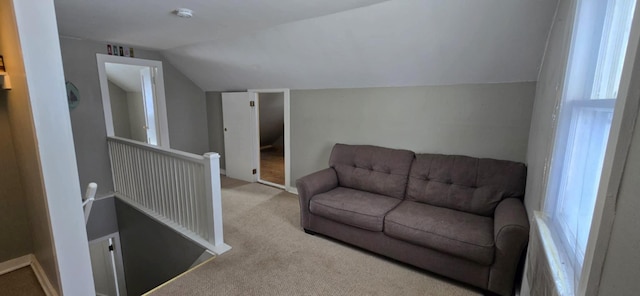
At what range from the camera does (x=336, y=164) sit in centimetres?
307

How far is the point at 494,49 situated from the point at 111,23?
10.9 ft

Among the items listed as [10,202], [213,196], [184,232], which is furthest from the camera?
[184,232]

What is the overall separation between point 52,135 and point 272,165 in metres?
4.18

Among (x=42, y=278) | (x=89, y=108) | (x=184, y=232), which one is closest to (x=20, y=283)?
(x=42, y=278)

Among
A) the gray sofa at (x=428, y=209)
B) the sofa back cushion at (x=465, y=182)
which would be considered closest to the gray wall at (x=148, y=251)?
the gray sofa at (x=428, y=209)

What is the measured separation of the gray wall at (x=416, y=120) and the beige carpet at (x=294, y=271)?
121cm

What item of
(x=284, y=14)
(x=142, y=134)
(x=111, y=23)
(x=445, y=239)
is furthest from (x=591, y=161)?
(x=142, y=134)

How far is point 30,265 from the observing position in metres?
2.07

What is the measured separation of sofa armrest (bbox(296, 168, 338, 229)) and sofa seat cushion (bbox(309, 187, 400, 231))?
0.06 m

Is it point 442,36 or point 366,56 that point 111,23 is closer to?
point 366,56

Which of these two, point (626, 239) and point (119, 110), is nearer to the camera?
point (626, 239)

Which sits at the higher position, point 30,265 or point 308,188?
point 308,188

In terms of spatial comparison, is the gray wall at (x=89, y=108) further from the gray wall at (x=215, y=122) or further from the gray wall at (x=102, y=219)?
the gray wall at (x=215, y=122)

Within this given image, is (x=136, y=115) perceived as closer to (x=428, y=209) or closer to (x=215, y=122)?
(x=215, y=122)
